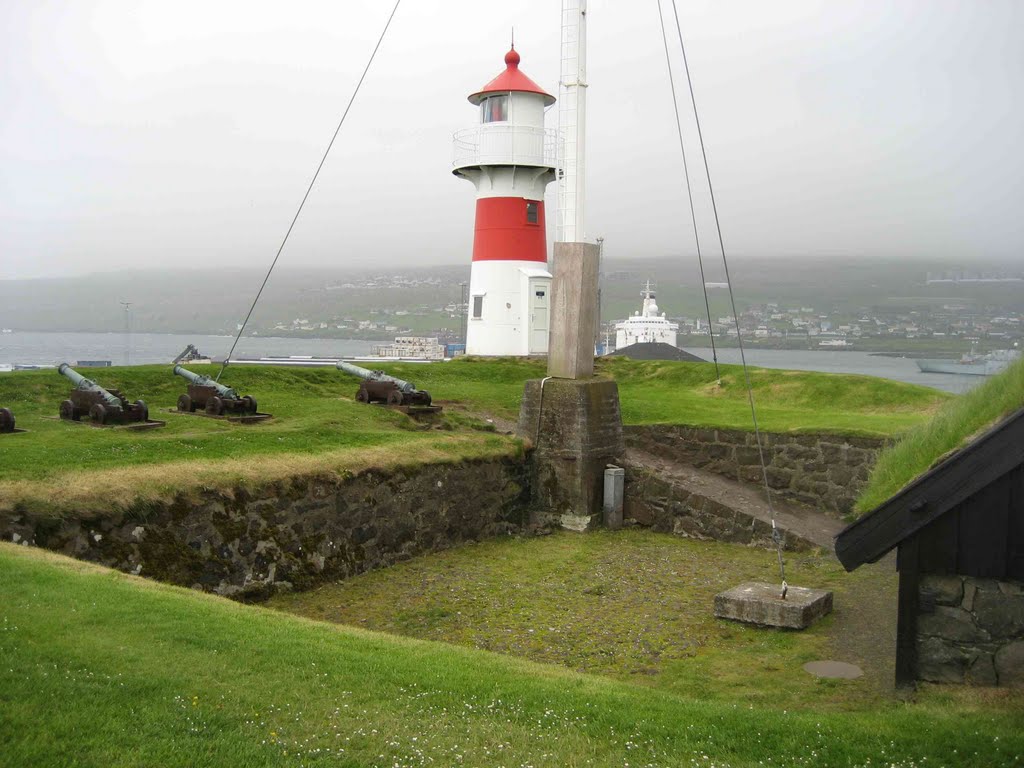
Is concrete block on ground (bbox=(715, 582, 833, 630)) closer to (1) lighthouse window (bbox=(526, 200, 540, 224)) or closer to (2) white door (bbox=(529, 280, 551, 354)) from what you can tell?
(2) white door (bbox=(529, 280, 551, 354))

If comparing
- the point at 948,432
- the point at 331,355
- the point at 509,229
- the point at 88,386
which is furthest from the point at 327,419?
the point at 331,355

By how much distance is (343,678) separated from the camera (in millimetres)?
6477

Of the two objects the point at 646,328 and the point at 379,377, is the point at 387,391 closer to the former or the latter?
the point at 379,377

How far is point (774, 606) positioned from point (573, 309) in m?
7.84

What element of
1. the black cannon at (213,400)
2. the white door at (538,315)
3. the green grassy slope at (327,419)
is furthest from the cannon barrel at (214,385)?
the white door at (538,315)

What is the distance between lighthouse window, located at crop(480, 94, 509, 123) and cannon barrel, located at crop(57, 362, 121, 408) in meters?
14.3

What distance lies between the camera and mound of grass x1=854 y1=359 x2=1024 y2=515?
9.01m

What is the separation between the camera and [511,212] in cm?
2688

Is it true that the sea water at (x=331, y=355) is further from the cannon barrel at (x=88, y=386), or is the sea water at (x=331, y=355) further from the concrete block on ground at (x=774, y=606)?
the cannon barrel at (x=88, y=386)

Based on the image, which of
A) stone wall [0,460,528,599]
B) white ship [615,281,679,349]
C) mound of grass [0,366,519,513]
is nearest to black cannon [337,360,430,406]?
mound of grass [0,366,519,513]

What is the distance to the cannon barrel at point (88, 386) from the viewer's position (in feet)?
47.5

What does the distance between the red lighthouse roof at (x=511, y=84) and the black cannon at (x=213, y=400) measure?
13.7m

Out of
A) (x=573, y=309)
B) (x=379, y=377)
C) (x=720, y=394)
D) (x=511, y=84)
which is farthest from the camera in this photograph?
(x=511, y=84)

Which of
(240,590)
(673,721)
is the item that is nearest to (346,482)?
(240,590)
